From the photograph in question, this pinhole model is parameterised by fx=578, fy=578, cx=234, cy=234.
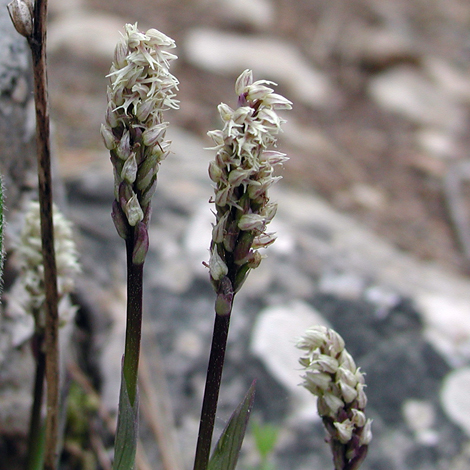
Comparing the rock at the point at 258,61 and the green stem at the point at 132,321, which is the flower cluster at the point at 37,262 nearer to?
the green stem at the point at 132,321

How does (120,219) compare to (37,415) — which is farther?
(37,415)

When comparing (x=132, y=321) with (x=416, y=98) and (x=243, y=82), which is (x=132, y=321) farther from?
(x=416, y=98)

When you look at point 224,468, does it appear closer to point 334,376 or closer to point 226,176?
point 334,376

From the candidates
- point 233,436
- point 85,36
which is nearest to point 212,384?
point 233,436

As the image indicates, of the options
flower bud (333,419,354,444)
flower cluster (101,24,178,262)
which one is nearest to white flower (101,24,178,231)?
flower cluster (101,24,178,262)

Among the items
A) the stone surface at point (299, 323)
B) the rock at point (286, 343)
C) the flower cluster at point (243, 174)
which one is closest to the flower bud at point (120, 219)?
the flower cluster at point (243, 174)

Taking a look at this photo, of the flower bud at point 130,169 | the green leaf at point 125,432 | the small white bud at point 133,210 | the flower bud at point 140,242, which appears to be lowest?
the green leaf at point 125,432

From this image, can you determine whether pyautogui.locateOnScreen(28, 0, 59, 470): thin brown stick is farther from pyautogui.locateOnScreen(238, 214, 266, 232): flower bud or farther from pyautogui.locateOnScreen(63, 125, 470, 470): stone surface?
pyautogui.locateOnScreen(63, 125, 470, 470): stone surface

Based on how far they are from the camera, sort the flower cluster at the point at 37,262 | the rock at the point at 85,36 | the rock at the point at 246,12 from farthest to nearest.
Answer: the rock at the point at 246,12 → the rock at the point at 85,36 → the flower cluster at the point at 37,262
